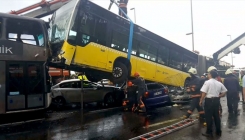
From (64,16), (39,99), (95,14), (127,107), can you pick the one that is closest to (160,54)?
(127,107)

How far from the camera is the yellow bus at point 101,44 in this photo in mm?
9297

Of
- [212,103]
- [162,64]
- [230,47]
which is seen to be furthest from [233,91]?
[230,47]

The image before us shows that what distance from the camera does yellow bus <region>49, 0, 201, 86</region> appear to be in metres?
9.30

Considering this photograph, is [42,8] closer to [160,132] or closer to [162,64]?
[162,64]

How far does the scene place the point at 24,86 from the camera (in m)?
8.84

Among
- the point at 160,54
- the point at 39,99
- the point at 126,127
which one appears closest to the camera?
the point at 126,127

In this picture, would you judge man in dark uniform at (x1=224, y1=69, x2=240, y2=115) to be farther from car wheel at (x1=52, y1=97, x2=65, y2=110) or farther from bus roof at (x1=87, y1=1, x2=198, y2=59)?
car wheel at (x1=52, y1=97, x2=65, y2=110)

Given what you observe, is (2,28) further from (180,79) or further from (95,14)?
(180,79)

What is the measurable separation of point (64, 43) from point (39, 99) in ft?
7.66

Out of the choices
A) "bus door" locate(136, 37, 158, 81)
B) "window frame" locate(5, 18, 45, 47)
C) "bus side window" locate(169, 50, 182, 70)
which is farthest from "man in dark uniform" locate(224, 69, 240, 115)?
"window frame" locate(5, 18, 45, 47)

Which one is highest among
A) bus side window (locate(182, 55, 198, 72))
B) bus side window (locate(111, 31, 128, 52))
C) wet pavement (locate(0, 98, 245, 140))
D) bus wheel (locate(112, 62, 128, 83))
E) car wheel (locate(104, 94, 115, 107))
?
bus side window (locate(111, 31, 128, 52))

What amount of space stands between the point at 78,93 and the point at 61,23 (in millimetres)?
3923

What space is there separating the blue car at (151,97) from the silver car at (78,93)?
2.04m

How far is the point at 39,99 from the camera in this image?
9.12 meters
